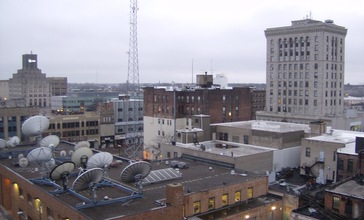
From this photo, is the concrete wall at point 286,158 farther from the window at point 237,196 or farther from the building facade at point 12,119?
the building facade at point 12,119

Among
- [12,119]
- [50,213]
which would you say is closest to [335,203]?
[50,213]

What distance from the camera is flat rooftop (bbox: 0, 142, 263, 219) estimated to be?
115 ft

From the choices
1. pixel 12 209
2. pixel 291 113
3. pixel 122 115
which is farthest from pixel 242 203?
pixel 122 115

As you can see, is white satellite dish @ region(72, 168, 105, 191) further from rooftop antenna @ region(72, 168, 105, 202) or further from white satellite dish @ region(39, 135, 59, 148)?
white satellite dish @ region(39, 135, 59, 148)

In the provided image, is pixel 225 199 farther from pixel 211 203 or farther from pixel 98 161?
pixel 98 161

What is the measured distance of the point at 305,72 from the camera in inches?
4518

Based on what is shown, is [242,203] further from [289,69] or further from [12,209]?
[289,69]

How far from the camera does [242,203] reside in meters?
44.8

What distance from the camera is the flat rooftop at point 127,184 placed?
3517cm

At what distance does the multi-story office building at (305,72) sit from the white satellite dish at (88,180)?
84.0m

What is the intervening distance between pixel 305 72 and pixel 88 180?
92.3 meters

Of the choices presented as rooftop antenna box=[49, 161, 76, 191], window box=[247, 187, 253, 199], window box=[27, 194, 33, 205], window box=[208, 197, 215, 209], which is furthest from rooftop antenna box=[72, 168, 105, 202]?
window box=[247, 187, 253, 199]

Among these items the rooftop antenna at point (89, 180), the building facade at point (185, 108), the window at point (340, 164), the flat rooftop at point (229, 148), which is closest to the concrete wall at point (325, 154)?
the window at point (340, 164)

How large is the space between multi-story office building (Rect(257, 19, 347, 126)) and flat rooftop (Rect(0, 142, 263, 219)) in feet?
217
